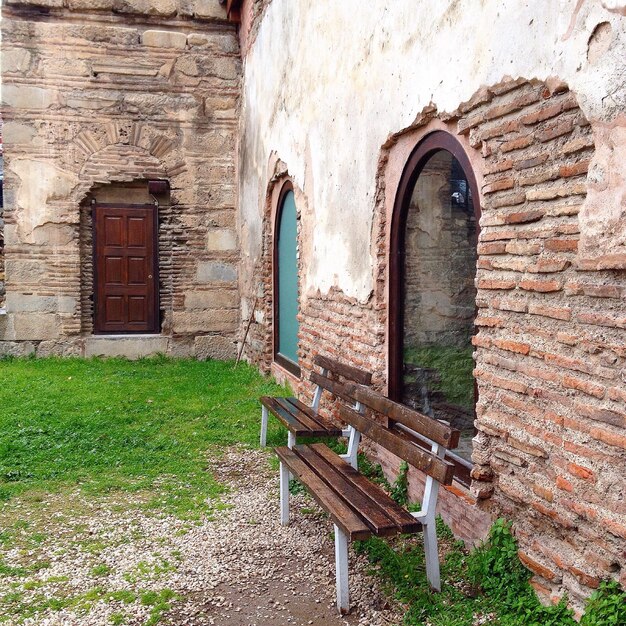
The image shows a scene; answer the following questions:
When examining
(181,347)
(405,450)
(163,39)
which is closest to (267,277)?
(181,347)

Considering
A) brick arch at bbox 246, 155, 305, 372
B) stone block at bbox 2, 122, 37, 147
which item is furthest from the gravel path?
stone block at bbox 2, 122, 37, 147

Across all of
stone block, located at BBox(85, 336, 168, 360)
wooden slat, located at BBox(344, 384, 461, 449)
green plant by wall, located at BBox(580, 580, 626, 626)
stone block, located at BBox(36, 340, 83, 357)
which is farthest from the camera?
stone block, located at BBox(85, 336, 168, 360)

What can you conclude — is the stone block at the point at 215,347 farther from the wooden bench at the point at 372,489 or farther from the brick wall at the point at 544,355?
the brick wall at the point at 544,355

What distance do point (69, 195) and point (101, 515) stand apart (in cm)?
645

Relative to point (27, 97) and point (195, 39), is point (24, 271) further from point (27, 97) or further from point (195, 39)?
point (195, 39)

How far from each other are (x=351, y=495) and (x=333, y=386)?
1.70 metres

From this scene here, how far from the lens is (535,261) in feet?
9.09

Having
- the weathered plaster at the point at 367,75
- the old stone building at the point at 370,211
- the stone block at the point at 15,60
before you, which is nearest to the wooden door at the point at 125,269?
the old stone building at the point at 370,211

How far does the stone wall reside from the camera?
9242mm

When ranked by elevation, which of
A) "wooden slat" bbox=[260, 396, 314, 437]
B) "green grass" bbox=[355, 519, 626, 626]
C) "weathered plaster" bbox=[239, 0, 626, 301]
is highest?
"weathered plaster" bbox=[239, 0, 626, 301]

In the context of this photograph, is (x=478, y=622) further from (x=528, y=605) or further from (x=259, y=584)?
(x=259, y=584)

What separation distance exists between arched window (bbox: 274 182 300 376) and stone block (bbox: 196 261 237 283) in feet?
6.87

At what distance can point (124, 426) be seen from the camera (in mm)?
5973

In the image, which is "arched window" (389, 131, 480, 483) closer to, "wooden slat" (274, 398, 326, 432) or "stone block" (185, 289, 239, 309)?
"wooden slat" (274, 398, 326, 432)
